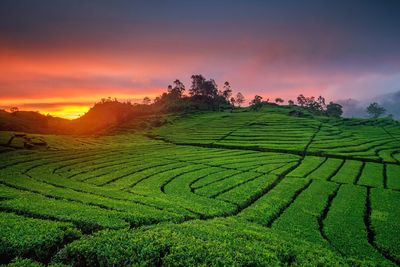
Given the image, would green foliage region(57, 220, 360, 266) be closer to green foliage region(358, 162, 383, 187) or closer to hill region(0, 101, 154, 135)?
green foliage region(358, 162, 383, 187)

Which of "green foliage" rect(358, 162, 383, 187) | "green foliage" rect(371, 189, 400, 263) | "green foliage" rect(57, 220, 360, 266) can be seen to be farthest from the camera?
"green foliage" rect(358, 162, 383, 187)

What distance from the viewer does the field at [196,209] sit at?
1705 cm

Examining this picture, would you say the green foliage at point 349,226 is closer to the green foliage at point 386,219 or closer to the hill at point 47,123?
the green foliage at point 386,219

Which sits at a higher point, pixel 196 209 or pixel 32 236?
pixel 32 236

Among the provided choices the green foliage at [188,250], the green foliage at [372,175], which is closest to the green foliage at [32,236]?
the green foliage at [188,250]

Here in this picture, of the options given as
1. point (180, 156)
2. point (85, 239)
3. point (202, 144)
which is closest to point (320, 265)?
point (85, 239)

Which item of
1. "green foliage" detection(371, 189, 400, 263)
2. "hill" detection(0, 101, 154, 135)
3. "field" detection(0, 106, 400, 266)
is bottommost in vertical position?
"green foliage" detection(371, 189, 400, 263)

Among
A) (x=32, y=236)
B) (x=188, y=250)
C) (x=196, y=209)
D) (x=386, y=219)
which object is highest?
(x=32, y=236)

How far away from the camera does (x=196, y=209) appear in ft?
91.4

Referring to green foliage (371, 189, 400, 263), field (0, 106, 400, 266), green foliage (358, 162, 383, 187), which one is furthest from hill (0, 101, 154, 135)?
green foliage (371, 189, 400, 263)

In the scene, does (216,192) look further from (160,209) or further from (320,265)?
(320,265)

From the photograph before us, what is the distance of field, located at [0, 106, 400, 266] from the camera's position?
55.9 feet

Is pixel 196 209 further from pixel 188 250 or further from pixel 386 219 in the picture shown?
pixel 386 219

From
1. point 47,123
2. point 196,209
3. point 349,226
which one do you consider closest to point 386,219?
point 349,226
